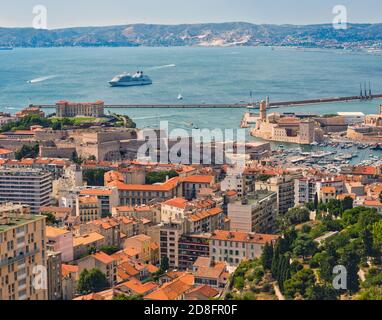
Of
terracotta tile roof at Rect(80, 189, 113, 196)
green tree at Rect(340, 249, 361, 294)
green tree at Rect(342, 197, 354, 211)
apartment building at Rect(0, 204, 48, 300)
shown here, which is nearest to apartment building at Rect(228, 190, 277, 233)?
green tree at Rect(342, 197, 354, 211)

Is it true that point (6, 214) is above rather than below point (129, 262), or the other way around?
above

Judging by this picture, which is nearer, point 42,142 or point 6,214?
point 6,214

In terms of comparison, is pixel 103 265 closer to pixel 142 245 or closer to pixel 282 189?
pixel 142 245

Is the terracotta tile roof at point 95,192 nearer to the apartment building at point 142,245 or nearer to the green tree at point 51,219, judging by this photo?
the green tree at point 51,219

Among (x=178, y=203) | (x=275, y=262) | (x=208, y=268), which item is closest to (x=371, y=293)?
(x=275, y=262)
